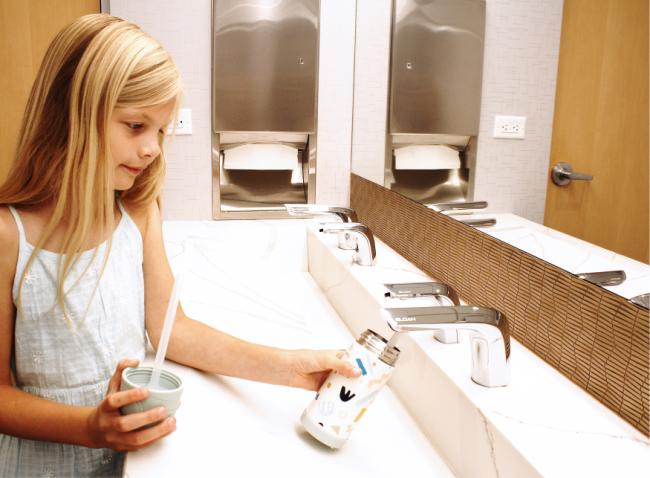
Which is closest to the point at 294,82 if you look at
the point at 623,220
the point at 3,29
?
the point at 3,29

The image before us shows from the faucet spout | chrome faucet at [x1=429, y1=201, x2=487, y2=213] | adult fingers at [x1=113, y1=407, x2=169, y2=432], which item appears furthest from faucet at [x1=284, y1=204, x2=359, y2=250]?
adult fingers at [x1=113, y1=407, x2=169, y2=432]

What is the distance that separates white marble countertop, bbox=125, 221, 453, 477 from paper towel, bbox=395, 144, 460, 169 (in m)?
0.41

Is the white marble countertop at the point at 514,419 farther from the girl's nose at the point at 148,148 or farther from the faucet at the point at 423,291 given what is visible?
the girl's nose at the point at 148,148

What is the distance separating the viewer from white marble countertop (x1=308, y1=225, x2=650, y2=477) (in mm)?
675

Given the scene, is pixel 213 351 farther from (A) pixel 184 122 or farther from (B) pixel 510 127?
(A) pixel 184 122

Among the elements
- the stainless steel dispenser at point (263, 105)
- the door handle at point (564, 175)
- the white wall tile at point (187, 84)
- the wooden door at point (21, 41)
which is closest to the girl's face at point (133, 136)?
the door handle at point (564, 175)

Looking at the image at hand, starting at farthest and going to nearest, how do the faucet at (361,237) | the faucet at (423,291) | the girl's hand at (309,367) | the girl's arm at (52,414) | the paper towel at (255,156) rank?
1. the paper towel at (255,156)
2. the faucet at (361,237)
3. the faucet at (423,291)
4. the girl's hand at (309,367)
5. the girl's arm at (52,414)

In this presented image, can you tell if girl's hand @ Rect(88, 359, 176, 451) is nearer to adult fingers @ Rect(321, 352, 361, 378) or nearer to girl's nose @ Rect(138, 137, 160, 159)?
adult fingers @ Rect(321, 352, 361, 378)

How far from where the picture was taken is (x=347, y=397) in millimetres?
804

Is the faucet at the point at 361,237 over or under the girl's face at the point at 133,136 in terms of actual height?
under

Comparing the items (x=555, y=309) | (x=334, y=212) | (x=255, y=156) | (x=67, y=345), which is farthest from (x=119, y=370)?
(x=255, y=156)

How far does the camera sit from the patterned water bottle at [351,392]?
79 centimetres

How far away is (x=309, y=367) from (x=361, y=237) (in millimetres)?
512

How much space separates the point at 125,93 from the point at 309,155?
1.09 m
